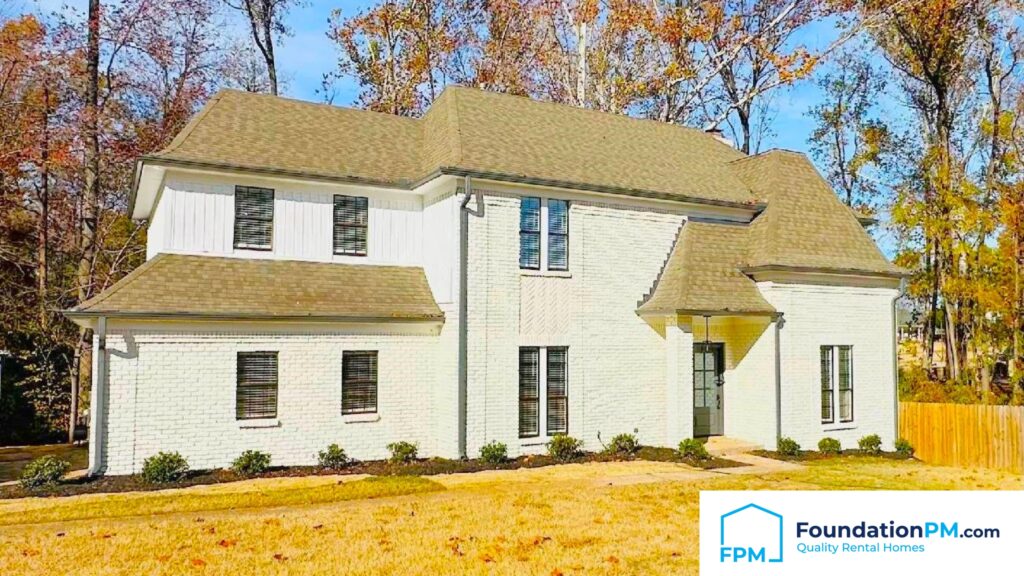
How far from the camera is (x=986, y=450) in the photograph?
63.1ft

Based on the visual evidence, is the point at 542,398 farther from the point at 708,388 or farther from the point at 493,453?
the point at 708,388

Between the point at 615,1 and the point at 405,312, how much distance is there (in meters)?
19.6

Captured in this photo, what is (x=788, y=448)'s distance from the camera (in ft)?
58.6

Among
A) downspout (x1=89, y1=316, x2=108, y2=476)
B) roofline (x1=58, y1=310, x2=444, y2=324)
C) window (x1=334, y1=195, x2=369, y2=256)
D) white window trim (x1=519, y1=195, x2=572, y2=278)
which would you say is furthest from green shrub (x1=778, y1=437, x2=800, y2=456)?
downspout (x1=89, y1=316, x2=108, y2=476)

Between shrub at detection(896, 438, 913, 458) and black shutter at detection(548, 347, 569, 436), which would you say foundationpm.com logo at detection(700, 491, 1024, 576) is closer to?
black shutter at detection(548, 347, 569, 436)

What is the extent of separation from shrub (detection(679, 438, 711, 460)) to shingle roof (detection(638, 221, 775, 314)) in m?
2.84

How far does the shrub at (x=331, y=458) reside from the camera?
1536 centimetres

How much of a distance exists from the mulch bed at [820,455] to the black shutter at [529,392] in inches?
202

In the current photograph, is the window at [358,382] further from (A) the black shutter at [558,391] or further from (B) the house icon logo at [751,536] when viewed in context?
(B) the house icon logo at [751,536]

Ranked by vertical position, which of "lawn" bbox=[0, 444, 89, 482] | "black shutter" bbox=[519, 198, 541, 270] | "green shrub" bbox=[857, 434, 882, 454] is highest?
"black shutter" bbox=[519, 198, 541, 270]

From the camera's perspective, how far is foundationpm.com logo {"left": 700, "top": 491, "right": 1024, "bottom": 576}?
6.29 m

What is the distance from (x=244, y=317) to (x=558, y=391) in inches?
265

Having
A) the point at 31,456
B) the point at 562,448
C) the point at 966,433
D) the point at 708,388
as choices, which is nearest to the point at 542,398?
the point at 562,448

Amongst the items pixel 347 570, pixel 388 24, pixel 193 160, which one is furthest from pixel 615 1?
→ pixel 347 570
